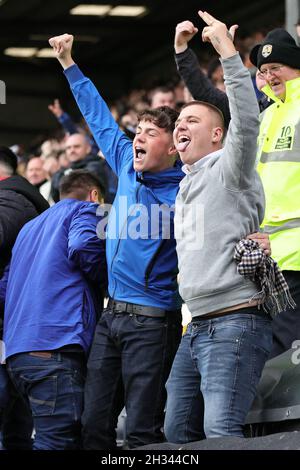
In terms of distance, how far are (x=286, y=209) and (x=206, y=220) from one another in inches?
30.7

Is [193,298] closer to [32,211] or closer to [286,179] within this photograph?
[286,179]

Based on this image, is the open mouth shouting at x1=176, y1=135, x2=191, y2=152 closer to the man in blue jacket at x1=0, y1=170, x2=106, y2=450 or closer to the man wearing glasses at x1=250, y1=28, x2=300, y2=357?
the man wearing glasses at x1=250, y1=28, x2=300, y2=357

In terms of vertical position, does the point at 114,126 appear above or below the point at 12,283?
above

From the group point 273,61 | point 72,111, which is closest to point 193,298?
point 273,61

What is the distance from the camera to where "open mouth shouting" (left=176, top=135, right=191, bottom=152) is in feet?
17.9

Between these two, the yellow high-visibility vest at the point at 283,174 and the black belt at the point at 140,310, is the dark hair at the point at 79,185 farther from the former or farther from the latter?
the yellow high-visibility vest at the point at 283,174

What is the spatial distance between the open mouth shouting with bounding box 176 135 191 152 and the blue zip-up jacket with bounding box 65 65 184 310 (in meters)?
0.51

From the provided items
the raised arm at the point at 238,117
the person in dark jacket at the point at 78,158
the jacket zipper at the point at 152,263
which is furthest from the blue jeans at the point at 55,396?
the person in dark jacket at the point at 78,158

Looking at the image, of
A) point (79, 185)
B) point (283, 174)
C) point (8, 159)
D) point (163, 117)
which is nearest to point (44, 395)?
point (79, 185)

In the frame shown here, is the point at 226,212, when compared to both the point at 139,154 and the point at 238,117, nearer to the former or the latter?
the point at 238,117

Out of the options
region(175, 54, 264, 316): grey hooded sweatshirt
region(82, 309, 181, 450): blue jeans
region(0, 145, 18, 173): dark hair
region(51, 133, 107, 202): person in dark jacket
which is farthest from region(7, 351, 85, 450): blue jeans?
region(51, 133, 107, 202): person in dark jacket

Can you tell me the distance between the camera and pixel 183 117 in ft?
18.1
